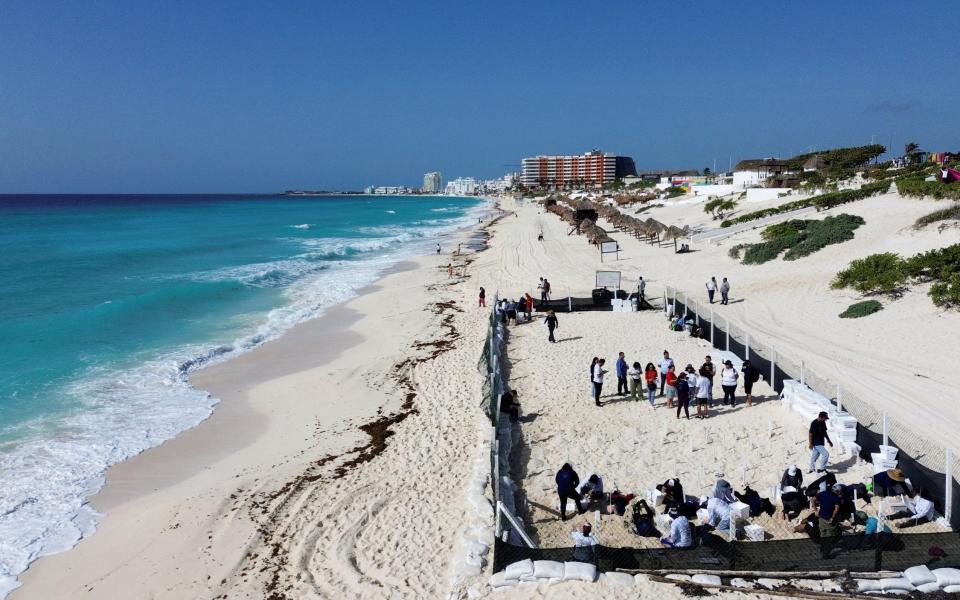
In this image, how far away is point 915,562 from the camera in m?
6.46

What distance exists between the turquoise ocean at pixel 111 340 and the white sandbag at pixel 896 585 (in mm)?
10198

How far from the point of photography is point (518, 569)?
6.87 m

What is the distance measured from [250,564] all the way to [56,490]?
4.58m

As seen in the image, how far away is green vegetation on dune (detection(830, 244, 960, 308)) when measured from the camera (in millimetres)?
16484

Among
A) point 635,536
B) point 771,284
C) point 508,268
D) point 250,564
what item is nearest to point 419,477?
point 250,564

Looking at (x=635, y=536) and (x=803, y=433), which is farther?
(x=803, y=433)

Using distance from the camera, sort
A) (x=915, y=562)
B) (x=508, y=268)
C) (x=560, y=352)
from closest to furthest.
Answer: (x=915, y=562) < (x=560, y=352) < (x=508, y=268)

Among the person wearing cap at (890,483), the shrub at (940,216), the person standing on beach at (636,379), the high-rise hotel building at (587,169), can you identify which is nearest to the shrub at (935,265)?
the shrub at (940,216)

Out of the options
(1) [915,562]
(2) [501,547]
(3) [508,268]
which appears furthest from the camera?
(3) [508,268]

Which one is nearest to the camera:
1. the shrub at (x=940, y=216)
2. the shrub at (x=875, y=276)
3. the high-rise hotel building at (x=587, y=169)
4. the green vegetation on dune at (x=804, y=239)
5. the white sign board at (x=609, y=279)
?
the shrub at (x=875, y=276)

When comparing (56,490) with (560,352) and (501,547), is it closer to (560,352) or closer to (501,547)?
(501,547)

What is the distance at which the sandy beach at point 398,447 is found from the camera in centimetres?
805

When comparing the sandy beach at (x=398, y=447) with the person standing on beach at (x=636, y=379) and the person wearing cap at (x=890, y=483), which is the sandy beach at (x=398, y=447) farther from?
the person wearing cap at (x=890, y=483)

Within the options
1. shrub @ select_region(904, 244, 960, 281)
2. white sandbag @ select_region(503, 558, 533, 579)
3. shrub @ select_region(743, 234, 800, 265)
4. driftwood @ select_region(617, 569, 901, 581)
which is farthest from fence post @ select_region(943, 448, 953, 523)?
shrub @ select_region(743, 234, 800, 265)
